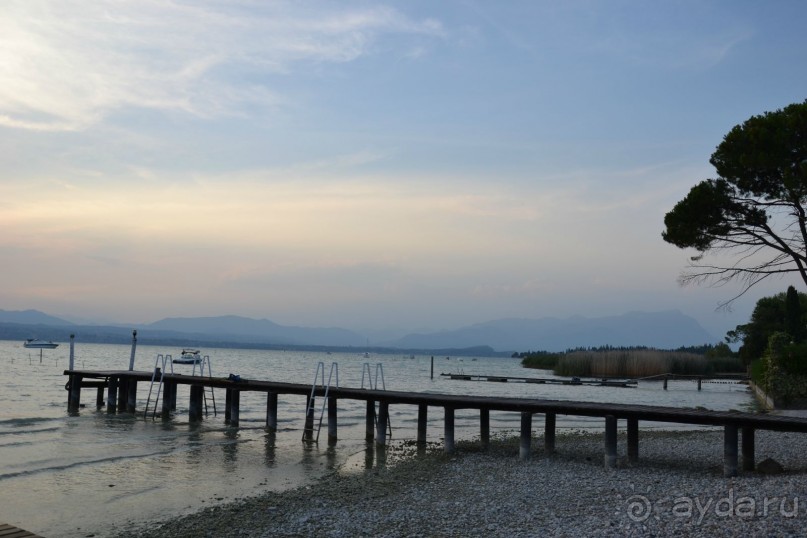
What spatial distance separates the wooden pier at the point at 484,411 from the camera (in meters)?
13.2

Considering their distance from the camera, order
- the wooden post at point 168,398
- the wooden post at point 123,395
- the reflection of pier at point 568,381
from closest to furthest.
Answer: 1. the wooden post at point 168,398
2. the wooden post at point 123,395
3. the reflection of pier at point 568,381

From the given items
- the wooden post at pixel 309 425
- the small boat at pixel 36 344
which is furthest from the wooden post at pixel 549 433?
the small boat at pixel 36 344

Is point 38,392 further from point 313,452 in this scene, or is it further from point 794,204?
point 794,204

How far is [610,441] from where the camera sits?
48.1 ft

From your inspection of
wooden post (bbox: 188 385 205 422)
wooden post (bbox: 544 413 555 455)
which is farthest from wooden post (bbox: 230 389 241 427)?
wooden post (bbox: 544 413 555 455)

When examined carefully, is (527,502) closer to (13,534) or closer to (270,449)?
(13,534)

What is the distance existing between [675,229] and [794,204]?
3.59 metres

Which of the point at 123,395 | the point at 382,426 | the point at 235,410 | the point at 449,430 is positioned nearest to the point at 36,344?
the point at 123,395

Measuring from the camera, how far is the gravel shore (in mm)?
8807

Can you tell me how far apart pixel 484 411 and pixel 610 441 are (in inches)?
203

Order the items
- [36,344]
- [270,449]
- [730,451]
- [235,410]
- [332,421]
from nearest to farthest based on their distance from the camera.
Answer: [730,451] < [270,449] < [332,421] < [235,410] < [36,344]

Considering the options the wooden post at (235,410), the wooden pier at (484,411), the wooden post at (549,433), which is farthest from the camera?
the wooden post at (235,410)

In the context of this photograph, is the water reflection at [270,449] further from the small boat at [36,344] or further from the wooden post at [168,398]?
the small boat at [36,344]

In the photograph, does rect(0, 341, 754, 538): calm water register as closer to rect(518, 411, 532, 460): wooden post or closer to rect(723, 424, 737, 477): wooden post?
rect(518, 411, 532, 460): wooden post
